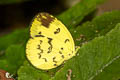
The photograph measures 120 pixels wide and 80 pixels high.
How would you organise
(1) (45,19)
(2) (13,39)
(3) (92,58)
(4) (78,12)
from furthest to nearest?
(2) (13,39) → (4) (78,12) → (1) (45,19) → (3) (92,58)

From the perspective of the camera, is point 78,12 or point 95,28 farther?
point 78,12

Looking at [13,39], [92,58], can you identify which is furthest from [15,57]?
[92,58]

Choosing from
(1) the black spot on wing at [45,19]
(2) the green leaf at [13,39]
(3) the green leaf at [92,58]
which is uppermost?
(1) the black spot on wing at [45,19]

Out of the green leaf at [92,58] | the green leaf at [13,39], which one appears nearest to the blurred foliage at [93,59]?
the green leaf at [92,58]

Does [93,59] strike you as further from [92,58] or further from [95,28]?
[95,28]

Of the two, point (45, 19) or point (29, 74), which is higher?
point (45, 19)

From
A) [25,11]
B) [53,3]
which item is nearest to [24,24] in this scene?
[25,11]

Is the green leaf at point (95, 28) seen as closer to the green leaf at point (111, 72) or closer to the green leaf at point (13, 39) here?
the green leaf at point (111, 72)
